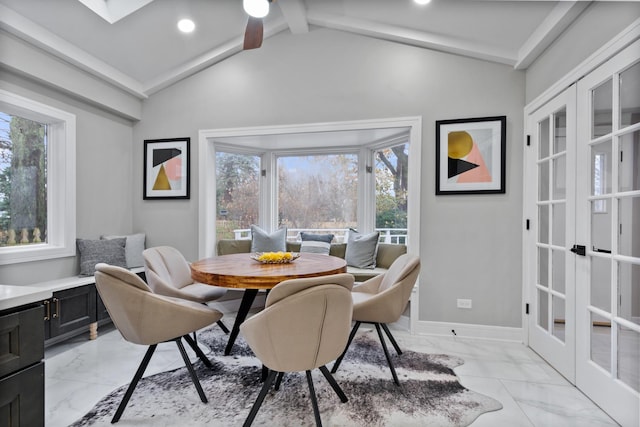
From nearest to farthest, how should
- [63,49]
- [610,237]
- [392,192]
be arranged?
[610,237], [63,49], [392,192]

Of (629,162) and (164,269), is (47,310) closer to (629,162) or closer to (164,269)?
(164,269)

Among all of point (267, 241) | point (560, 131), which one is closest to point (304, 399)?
point (267, 241)

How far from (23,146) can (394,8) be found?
363 cm

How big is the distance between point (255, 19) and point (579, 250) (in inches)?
101

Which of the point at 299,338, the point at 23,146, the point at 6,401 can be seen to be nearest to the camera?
the point at 6,401

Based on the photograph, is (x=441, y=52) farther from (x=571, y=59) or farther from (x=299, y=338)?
(x=299, y=338)

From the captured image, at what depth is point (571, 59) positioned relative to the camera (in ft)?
7.19

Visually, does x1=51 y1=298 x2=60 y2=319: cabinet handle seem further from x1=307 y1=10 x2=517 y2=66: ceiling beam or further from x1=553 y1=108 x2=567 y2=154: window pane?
x1=553 y1=108 x2=567 y2=154: window pane

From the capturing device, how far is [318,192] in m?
4.26

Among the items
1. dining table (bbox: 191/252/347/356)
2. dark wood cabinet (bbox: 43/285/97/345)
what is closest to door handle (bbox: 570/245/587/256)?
dining table (bbox: 191/252/347/356)

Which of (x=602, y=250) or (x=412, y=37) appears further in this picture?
(x=412, y=37)

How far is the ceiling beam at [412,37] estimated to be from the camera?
2885 mm

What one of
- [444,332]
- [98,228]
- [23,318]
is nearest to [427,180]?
[444,332]

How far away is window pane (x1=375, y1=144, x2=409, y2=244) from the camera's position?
382 centimetres
